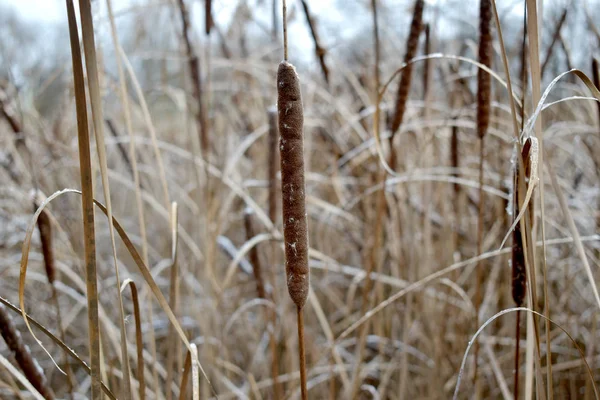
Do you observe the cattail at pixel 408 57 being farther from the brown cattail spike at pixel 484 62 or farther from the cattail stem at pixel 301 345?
the cattail stem at pixel 301 345

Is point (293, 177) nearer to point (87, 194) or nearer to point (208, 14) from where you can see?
point (87, 194)

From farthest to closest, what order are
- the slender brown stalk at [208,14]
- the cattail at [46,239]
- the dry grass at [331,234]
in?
the slender brown stalk at [208,14], the cattail at [46,239], the dry grass at [331,234]

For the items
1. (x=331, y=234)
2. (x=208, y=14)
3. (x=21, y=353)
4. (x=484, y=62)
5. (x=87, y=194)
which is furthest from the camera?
(x=331, y=234)

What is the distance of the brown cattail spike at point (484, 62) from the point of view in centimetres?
54

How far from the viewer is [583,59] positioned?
5.84 feet

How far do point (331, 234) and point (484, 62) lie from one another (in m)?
0.89

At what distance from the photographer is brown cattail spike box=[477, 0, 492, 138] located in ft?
1.76

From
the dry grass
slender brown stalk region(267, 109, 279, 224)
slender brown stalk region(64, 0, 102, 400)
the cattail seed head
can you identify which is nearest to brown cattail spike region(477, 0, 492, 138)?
the dry grass

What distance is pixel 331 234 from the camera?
55.3 inches

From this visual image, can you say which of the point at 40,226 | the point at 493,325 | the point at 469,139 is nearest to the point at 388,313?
the point at 493,325

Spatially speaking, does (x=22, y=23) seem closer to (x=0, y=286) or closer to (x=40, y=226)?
(x=0, y=286)

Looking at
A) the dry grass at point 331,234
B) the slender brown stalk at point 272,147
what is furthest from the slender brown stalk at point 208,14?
the slender brown stalk at point 272,147

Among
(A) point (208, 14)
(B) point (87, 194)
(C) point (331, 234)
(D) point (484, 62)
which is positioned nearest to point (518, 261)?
(D) point (484, 62)

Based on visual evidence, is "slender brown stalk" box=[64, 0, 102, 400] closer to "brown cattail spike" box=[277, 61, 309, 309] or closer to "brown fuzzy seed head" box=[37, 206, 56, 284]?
"brown cattail spike" box=[277, 61, 309, 309]
